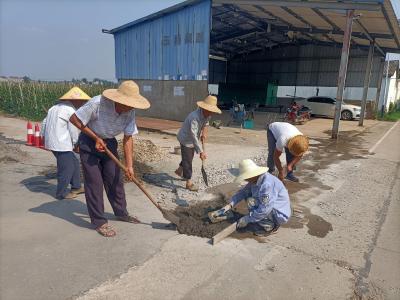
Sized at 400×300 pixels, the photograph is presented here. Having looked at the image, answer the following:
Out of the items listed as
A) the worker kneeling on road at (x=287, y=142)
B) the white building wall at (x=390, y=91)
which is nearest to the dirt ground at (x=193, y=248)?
the worker kneeling on road at (x=287, y=142)

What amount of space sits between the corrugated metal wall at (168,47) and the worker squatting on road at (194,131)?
9332 millimetres

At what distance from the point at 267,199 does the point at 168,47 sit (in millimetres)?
13448

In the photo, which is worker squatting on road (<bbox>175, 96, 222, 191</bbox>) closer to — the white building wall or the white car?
the white car

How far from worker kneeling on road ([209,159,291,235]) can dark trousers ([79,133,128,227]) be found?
1322 millimetres

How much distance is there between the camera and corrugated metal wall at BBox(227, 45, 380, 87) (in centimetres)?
2489

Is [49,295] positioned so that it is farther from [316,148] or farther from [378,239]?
[316,148]

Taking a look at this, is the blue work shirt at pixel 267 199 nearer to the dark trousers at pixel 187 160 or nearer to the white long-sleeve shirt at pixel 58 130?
the dark trousers at pixel 187 160

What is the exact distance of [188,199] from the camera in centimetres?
511

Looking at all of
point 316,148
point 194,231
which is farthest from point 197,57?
point 194,231

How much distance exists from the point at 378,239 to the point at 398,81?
103ft

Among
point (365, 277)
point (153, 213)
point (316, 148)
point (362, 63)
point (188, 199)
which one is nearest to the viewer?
point (365, 277)

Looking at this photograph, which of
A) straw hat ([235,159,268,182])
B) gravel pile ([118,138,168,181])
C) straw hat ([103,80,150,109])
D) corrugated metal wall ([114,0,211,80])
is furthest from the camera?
corrugated metal wall ([114,0,211,80])

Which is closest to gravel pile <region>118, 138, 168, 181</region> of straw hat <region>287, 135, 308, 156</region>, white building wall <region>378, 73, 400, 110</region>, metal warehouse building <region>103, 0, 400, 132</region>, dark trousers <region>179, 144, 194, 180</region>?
dark trousers <region>179, 144, 194, 180</region>

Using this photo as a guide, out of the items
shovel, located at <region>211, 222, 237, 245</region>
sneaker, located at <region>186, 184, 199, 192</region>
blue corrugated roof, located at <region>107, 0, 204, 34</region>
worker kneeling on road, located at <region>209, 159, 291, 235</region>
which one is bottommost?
sneaker, located at <region>186, 184, 199, 192</region>
